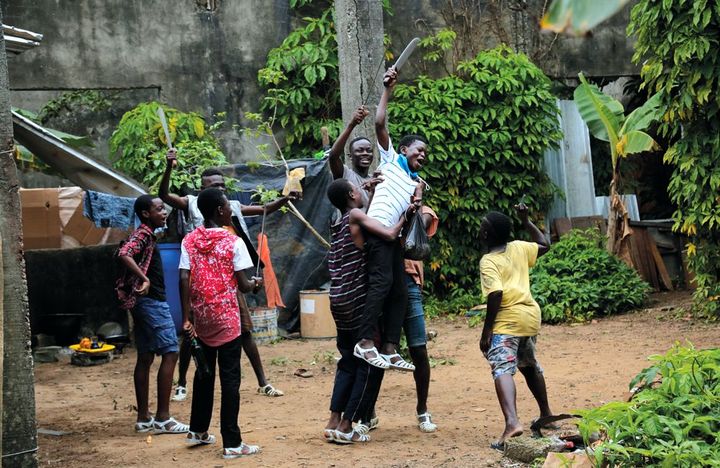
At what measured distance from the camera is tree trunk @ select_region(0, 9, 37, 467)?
4512 millimetres

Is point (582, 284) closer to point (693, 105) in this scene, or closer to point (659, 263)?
point (659, 263)

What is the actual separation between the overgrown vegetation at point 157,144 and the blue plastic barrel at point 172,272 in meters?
0.93

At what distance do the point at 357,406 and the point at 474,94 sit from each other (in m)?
8.03

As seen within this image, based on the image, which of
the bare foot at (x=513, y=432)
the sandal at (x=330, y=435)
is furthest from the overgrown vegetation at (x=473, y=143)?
the bare foot at (x=513, y=432)

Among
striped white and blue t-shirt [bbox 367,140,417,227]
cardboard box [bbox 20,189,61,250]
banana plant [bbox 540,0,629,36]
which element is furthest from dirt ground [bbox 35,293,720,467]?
banana plant [bbox 540,0,629,36]

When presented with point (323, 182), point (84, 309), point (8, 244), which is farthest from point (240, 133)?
point (8, 244)

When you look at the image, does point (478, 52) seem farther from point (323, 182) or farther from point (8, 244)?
point (8, 244)

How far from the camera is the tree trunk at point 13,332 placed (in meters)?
4.51

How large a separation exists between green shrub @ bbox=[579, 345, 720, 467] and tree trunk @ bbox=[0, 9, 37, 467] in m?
2.75

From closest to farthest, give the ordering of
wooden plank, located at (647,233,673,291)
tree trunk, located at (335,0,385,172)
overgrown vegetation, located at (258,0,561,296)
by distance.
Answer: tree trunk, located at (335,0,385,172), overgrown vegetation, located at (258,0,561,296), wooden plank, located at (647,233,673,291)

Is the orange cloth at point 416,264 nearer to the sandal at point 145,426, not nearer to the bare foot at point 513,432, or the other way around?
the bare foot at point 513,432

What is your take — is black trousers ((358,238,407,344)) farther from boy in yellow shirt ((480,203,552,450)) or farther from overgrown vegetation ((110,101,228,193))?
overgrown vegetation ((110,101,228,193))

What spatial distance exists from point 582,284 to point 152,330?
650 cm

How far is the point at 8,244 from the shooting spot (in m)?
4.55
